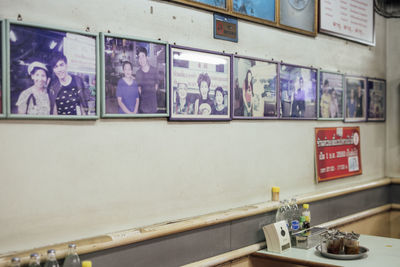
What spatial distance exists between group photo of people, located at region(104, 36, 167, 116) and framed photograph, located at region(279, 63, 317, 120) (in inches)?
43.0

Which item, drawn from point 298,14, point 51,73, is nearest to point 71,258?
point 51,73

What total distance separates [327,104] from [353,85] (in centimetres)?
49

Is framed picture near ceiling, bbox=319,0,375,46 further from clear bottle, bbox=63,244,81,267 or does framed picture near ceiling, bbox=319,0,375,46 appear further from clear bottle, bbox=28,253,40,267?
clear bottle, bbox=28,253,40,267

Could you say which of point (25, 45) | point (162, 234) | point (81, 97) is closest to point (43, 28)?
point (25, 45)

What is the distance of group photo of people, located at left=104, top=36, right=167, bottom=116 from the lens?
2.07 metres

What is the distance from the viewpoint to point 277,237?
8.88 ft

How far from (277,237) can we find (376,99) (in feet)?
6.92

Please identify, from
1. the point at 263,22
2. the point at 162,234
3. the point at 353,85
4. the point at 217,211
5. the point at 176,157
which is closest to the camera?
the point at 162,234

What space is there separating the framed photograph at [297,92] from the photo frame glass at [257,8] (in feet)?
1.15

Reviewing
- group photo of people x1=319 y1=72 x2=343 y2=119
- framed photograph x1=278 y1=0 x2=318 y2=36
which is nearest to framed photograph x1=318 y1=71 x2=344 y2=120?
group photo of people x1=319 y1=72 x2=343 y2=119

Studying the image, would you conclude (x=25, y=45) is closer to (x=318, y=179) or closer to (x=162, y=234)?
(x=162, y=234)

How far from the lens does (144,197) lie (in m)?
2.22

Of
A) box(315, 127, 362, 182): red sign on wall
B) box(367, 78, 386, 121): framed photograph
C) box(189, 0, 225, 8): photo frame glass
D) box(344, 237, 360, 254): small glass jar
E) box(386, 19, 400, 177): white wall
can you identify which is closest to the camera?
box(189, 0, 225, 8): photo frame glass

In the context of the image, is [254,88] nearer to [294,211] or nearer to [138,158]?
[294,211]
